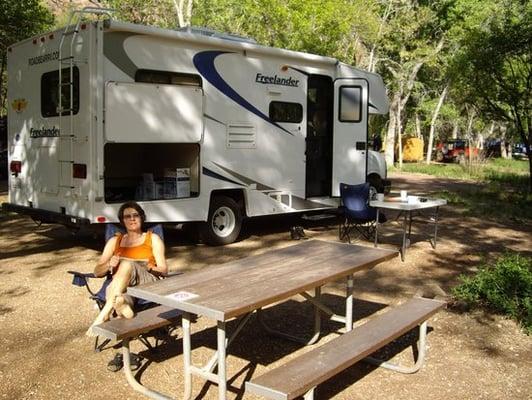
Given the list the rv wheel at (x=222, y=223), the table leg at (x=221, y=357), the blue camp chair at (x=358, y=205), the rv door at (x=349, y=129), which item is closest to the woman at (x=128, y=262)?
the table leg at (x=221, y=357)

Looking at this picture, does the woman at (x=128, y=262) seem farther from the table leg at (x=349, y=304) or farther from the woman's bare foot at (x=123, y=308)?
the table leg at (x=349, y=304)

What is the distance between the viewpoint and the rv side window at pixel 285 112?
363 inches

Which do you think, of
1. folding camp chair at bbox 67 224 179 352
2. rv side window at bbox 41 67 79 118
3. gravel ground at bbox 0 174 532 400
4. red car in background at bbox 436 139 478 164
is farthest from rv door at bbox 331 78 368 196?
red car in background at bbox 436 139 478 164

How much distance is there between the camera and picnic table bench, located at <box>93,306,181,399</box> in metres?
3.77

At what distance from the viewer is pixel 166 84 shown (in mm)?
7809

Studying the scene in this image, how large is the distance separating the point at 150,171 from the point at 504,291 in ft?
18.4

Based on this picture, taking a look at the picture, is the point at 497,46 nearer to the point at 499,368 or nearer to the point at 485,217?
the point at 485,217

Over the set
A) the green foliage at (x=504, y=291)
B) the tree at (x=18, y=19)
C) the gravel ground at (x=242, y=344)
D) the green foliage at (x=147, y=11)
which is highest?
the green foliage at (x=147, y=11)

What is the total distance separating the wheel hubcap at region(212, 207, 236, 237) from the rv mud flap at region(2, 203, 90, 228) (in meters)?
2.03

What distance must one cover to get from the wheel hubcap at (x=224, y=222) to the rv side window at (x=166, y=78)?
1808 millimetres

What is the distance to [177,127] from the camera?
A: 25.8 feet

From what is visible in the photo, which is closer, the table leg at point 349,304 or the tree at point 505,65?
the table leg at point 349,304

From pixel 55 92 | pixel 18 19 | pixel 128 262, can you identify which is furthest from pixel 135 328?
pixel 18 19

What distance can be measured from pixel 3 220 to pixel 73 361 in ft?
22.5
